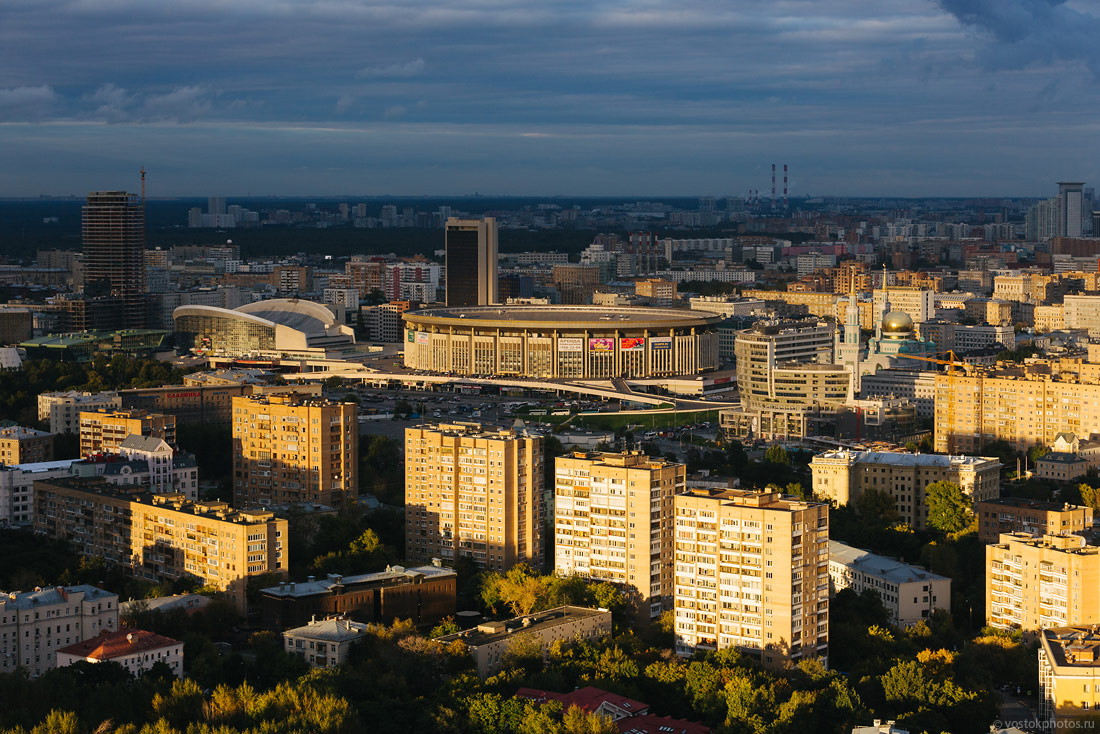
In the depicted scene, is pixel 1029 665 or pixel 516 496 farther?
pixel 516 496

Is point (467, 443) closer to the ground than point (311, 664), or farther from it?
farther from it

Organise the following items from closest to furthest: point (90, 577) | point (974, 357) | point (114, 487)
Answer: point (90, 577) < point (114, 487) < point (974, 357)

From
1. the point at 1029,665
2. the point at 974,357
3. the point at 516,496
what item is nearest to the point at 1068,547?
the point at 1029,665

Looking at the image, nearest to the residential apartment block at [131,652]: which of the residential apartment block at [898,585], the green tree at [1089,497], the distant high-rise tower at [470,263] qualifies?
the residential apartment block at [898,585]

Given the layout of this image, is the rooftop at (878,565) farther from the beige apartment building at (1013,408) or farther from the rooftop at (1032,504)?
the beige apartment building at (1013,408)

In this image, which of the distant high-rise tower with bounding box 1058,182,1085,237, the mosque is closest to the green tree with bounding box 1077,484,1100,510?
the mosque

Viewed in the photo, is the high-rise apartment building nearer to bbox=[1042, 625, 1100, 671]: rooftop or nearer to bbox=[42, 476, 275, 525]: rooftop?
bbox=[42, 476, 275, 525]: rooftop

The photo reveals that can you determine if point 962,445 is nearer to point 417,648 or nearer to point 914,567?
point 914,567

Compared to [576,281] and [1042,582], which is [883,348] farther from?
[576,281]
